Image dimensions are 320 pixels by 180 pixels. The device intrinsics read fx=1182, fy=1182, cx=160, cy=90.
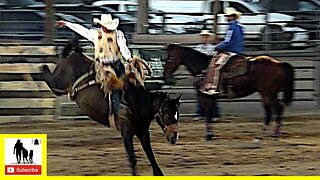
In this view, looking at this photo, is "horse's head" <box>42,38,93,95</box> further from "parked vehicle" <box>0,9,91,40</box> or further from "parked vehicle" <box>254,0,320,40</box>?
"parked vehicle" <box>254,0,320,40</box>

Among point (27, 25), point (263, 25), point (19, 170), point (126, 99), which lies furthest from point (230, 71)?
point (19, 170)

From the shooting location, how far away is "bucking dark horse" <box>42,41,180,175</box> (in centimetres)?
732

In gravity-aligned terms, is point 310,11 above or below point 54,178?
above

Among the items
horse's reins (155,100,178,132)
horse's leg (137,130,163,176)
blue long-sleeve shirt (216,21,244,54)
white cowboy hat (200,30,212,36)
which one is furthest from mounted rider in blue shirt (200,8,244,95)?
horse's leg (137,130,163,176)

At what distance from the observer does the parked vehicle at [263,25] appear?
7.53 meters

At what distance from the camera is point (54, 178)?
23.1 feet

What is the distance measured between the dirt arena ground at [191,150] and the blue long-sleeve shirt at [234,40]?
468 mm

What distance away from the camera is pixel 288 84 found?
7949 millimetres

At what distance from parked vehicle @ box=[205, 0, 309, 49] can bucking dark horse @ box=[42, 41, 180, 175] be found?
65cm

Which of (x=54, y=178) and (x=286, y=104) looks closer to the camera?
(x=54, y=178)

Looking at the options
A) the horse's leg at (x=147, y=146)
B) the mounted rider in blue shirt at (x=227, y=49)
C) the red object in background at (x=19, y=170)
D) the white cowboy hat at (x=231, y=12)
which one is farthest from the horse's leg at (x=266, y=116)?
the red object in background at (x=19, y=170)

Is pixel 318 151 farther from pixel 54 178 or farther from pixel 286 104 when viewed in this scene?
pixel 54 178

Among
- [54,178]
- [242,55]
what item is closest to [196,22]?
[242,55]

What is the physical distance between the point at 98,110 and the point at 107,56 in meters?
0.36
